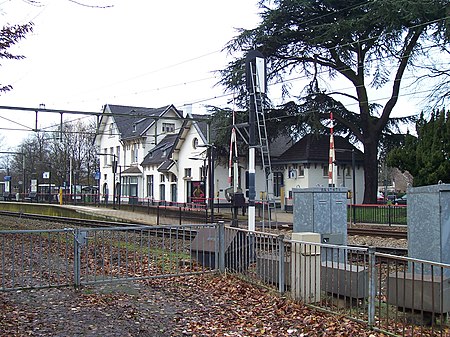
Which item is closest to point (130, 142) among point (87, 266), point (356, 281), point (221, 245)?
point (221, 245)

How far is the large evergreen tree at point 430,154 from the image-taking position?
2600 cm

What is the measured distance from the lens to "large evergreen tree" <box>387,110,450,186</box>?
2600 cm

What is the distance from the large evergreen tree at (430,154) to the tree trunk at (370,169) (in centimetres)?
1201

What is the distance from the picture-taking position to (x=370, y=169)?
41719 millimetres

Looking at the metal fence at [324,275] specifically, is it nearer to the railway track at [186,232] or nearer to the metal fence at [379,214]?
the railway track at [186,232]

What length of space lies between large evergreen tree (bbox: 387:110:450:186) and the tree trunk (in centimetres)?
1201

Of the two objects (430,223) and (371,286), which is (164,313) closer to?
(371,286)

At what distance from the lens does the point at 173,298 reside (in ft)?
29.9

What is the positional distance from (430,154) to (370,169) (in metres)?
15.3

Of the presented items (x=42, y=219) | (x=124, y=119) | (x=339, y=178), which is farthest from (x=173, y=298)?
(x=124, y=119)

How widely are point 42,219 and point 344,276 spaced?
2932 centimetres

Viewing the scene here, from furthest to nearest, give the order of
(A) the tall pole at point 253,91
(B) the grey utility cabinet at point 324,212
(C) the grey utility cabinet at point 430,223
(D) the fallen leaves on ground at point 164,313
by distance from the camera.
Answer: (A) the tall pole at point 253,91, (B) the grey utility cabinet at point 324,212, (C) the grey utility cabinet at point 430,223, (D) the fallen leaves on ground at point 164,313

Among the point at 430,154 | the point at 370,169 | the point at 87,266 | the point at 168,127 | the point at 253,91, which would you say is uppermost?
the point at 168,127

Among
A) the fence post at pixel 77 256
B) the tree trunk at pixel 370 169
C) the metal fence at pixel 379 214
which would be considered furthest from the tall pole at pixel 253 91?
the tree trunk at pixel 370 169
